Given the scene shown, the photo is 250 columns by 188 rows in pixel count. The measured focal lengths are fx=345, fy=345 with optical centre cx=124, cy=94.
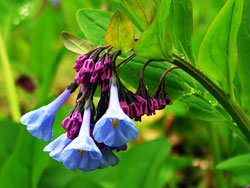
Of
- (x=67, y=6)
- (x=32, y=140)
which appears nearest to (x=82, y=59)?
(x=32, y=140)

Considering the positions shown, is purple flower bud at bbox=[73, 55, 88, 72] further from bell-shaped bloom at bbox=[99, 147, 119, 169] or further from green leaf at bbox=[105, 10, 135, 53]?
bell-shaped bloom at bbox=[99, 147, 119, 169]

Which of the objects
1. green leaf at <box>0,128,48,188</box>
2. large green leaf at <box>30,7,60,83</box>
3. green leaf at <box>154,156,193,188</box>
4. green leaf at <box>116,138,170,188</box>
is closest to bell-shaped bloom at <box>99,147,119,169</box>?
green leaf at <box>0,128,48,188</box>

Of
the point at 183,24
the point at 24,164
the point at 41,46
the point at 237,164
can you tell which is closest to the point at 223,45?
the point at 183,24

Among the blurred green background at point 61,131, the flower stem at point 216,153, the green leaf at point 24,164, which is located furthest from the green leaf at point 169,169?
the green leaf at point 24,164

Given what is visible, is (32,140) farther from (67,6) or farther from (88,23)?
(67,6)

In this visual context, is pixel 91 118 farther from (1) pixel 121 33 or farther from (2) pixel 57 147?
(1) pixel 121 33

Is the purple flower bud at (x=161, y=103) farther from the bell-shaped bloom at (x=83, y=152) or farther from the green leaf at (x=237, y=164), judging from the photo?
the green leaf at (x=237, y=164)
